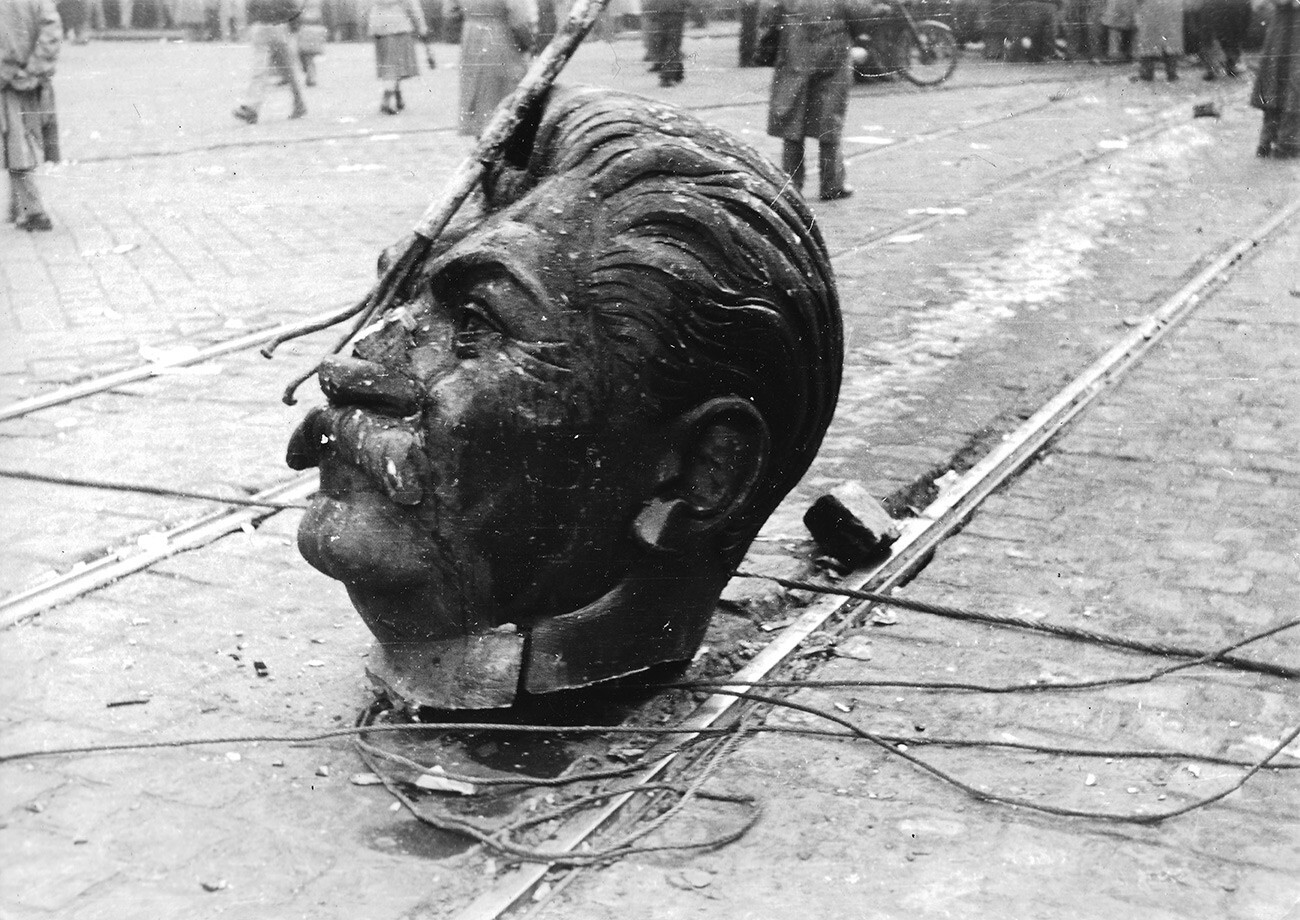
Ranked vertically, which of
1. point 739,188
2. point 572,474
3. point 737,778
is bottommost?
point 737,778

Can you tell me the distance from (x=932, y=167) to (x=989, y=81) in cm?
372

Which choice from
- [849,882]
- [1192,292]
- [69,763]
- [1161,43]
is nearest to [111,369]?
[69,763]

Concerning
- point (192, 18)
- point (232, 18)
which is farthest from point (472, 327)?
point (192, 18)

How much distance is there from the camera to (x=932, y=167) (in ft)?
40.7

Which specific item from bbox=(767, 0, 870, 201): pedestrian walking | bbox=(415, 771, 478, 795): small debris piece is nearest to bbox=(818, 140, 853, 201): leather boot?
bbox=(767, 0, 870, 201): pedestrian walking

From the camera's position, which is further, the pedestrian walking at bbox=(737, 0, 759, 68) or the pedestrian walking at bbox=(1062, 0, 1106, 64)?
the pedestrian walking at bbox=(1062, 0, 1106, 64)

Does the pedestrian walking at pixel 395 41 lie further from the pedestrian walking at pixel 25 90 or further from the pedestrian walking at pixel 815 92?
the pedestrian walking at pixel 815 92

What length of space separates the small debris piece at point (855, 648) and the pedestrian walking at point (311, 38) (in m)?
13.2

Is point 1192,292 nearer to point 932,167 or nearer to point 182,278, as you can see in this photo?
point 932,167

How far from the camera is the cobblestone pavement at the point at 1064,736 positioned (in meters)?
3.31

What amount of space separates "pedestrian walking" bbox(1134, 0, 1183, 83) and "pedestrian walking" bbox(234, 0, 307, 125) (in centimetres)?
697

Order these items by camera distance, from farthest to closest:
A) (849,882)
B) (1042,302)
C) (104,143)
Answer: (104,143)
(1042,302)
(849,882)

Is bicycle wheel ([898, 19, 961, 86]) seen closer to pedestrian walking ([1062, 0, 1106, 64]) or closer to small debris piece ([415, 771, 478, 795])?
pedestrian walking ([1062, 0, 1106, 64])

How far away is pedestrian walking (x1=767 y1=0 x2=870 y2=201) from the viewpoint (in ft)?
35.0
